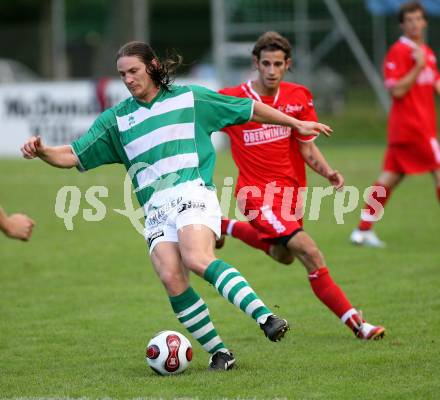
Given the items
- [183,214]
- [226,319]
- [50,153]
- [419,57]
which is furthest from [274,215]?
[419,57]

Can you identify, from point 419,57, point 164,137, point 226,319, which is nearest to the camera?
point 164,137

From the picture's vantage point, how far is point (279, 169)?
23.5 ft

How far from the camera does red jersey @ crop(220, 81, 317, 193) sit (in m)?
7.07

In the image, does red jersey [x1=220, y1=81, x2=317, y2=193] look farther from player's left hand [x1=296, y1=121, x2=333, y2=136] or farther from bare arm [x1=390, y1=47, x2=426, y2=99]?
bare arm [x1=390, y1=47, x2=426, y2=99]

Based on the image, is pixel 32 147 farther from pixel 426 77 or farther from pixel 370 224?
pixel 426 77

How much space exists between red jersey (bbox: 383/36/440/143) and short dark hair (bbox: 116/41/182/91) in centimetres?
514

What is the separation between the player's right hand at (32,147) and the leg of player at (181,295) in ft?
2.82

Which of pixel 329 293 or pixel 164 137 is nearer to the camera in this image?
pixel 164 137

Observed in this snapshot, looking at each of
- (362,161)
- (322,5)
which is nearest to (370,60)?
(322,5)

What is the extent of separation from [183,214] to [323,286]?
1419mm

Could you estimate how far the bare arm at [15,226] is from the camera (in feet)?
19.5

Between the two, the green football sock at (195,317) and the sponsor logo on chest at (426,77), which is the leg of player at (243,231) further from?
the sponsor logo on chest at (426,77)

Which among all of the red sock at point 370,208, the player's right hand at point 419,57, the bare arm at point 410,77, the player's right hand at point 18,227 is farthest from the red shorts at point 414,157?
the player's right hand at point 18,227

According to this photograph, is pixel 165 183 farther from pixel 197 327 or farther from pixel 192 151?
pixel 197 327
